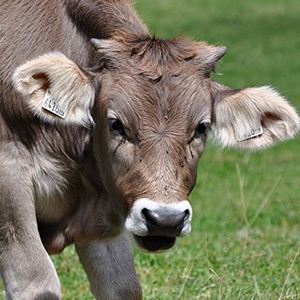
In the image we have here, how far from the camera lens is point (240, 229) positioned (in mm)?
→ 10102

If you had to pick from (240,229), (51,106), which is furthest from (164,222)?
(240,229)

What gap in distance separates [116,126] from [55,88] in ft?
1.37

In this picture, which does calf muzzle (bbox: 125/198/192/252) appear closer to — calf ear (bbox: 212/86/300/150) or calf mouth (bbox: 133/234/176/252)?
calf mouth (bbox: 133/234/176/252)

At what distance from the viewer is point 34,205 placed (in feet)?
20.5

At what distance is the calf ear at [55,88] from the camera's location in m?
5.90

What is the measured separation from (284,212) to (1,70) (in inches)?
227

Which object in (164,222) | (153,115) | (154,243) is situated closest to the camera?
(164,222)

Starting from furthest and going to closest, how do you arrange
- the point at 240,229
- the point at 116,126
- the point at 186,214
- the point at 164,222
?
the point at 240,229
the point at 116,126
the point at 186,214
the point at 164,222

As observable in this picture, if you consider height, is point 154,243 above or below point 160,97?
below

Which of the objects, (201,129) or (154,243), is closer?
(154,243)

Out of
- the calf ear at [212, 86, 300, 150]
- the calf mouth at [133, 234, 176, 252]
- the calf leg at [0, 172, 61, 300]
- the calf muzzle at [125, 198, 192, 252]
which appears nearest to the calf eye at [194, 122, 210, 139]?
the calf ear at [212, 86, 300, 150]

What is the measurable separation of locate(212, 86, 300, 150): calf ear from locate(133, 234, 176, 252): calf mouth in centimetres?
84

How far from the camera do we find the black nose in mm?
5367

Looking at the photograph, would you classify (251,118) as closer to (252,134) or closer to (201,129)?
(252,134)
